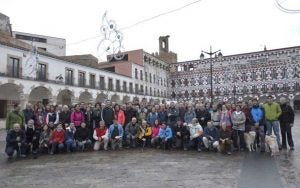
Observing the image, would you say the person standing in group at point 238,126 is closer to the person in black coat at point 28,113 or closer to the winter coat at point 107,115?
the winter coat at point 107,115

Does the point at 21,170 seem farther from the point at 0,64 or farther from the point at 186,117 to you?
the point at 0,64

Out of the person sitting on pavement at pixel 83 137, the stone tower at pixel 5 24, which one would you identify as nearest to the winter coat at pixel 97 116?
the person sitting on pavement at pixel 83 137

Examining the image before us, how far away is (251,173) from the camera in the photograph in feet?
23.8

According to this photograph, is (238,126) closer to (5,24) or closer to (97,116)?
(97,116)

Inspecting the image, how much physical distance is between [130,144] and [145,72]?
4349 cm

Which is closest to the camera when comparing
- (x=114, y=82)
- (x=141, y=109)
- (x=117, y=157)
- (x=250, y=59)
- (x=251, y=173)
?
(x=251, y=173)

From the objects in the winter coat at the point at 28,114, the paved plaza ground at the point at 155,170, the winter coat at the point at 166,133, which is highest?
the winter coat at the point at 28,114

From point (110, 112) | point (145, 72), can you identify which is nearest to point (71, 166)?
point (110, 112)

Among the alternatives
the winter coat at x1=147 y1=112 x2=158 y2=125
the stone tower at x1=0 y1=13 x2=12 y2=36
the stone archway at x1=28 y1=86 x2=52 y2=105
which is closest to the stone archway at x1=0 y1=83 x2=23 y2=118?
the stone archway at x1=28 y1=86 x2=52 y2=105

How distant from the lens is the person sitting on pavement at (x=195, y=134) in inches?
443

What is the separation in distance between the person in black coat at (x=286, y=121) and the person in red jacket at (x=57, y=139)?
288 inches

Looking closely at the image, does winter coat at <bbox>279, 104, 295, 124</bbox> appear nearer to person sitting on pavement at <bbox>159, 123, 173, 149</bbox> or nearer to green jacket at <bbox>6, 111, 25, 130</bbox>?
person sitting on pavement at <bbox>159, 123, 173, 149</bbox>

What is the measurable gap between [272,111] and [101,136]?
234 inches

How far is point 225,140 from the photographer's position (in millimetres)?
10516
